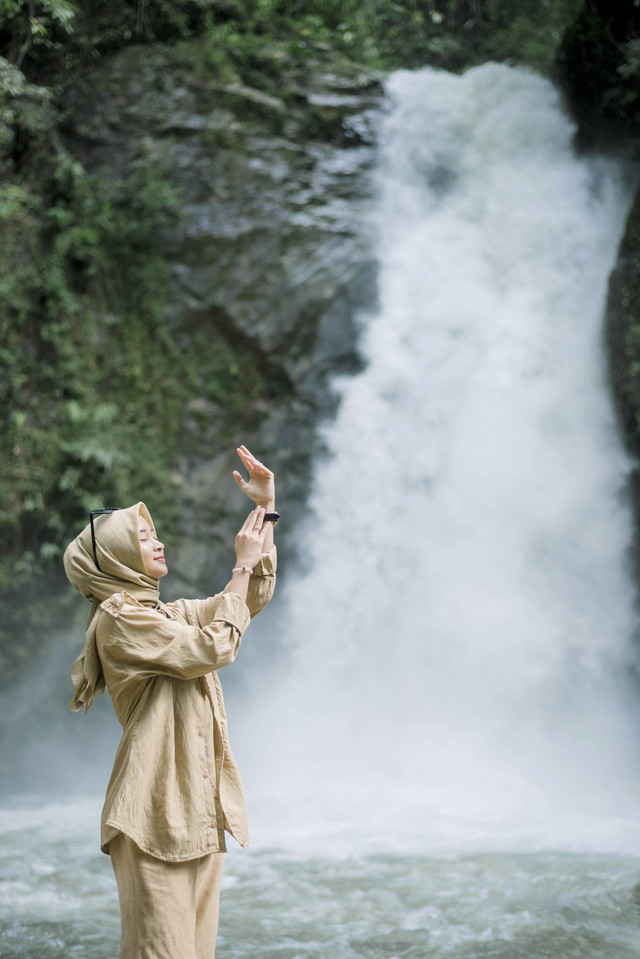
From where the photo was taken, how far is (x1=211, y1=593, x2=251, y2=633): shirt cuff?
2600mm

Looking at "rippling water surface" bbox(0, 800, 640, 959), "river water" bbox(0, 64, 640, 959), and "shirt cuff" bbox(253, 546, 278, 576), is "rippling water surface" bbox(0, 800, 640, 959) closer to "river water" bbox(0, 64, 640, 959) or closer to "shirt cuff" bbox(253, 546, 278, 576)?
"river water" bbox(0, 64, 640, 959)

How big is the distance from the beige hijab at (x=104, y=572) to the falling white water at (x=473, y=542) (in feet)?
16.5

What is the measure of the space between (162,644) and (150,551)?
0.33m

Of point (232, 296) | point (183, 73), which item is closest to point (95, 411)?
point (232, 296)

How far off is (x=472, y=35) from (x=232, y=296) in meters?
6.06

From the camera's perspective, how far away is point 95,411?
886cm

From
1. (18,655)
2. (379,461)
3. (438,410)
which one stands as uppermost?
(438,410)

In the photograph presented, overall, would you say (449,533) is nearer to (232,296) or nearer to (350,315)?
(350,315)

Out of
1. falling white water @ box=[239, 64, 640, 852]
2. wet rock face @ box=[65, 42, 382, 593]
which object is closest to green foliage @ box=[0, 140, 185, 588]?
wet rock face @ box=[65, 42, 382, 593]

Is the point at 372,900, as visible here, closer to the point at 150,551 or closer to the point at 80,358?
the point at 150,551

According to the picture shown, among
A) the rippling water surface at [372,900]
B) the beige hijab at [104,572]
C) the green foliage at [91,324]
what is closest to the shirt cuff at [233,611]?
the beige hijab at [104,572]

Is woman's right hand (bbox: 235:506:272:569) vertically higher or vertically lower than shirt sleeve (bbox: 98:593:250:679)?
higher

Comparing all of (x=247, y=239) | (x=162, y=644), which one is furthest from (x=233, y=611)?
(x=247, y=239)

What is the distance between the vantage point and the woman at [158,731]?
2439mm
